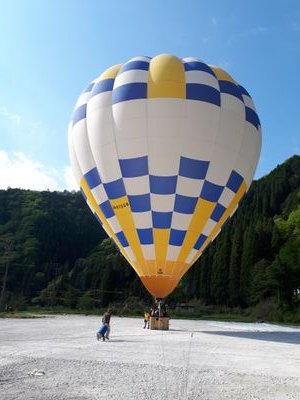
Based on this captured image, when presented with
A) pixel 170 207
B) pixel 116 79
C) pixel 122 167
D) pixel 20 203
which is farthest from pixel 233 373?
pixel 20 203

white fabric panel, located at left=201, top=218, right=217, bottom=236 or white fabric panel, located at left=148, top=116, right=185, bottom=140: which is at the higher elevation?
white fabric panel, located at left=148, top=116, right=185, bottom=140

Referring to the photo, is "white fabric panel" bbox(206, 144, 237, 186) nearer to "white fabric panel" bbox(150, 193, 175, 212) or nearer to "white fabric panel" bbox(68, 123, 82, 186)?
"white fabric panel" bbox(150, 193, 175, 212)

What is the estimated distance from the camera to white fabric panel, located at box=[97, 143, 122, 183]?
53.3 feet

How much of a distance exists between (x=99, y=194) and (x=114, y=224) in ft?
4.17

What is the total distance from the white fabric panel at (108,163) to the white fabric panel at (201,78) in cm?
378

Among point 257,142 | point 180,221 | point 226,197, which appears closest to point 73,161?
point 180,221

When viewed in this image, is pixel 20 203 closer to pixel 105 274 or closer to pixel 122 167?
pixel 105 274

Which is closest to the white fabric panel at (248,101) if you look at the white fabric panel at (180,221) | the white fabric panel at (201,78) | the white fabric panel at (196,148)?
the white fabric panel at (201,78)

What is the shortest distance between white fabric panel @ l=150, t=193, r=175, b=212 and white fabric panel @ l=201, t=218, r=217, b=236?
1.56 meters

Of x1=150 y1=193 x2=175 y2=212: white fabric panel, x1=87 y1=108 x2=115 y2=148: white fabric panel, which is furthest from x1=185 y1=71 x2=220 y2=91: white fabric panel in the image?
x1=150 y1=193 x2=175 y2=212: white fabric panel

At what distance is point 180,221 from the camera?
16016mm

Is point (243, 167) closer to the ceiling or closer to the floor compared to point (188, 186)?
closer to the ceiling

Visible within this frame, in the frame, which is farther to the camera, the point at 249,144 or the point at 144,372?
the point at 249,144

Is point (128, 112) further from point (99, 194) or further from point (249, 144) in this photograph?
point (249, 144)
